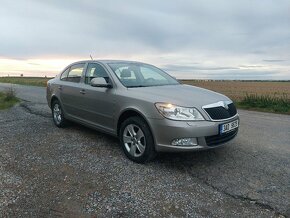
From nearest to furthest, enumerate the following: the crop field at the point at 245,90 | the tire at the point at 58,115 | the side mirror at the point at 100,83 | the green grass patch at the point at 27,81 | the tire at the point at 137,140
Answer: the tire at the point at 137,140
the side mirror at the point at 100,83
the tire at the point at 58,115
the crop field at the point at 245,90
the green grass patch at the point at 27,81

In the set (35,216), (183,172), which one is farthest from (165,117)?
(35,216)

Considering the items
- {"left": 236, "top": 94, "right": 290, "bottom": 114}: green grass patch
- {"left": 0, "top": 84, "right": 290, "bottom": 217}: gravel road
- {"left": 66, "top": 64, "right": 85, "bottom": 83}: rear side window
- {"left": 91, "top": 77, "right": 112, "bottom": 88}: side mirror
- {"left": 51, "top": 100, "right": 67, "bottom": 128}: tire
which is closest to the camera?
{"left": 0, "top": 84, "right": 290, "bottom": 217}: gravel road

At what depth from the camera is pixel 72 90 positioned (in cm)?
640

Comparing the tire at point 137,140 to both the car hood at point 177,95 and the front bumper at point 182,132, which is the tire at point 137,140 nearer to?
the front bumper at point 182,132

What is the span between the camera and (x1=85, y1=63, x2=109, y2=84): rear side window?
5551 millimetres

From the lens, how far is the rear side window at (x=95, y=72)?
5.55m

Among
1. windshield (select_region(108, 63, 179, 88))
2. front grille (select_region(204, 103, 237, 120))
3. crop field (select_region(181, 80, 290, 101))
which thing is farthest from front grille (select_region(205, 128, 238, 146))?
crop field (select_region(181, 80, 290, 101))

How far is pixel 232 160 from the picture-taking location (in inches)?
193

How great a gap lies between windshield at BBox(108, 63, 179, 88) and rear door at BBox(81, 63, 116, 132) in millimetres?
249

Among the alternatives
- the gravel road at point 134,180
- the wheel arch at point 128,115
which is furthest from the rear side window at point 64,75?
the wheel arch at point 128,115

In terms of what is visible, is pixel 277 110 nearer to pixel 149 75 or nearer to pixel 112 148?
pixel 149 75

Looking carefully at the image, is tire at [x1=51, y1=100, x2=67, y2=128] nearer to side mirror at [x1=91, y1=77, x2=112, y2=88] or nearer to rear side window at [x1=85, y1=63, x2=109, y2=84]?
rear side window at [x1=85, y1=63, x2=109, y2=84]

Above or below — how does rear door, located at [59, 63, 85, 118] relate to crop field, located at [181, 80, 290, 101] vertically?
above

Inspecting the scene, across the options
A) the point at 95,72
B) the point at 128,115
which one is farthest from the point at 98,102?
the point at 128,115
